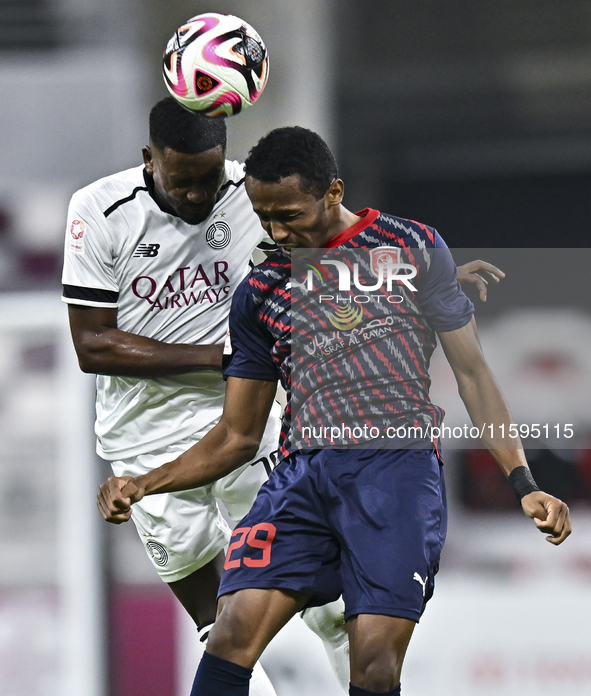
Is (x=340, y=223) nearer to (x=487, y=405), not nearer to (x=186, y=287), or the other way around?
(x=487, y=405)

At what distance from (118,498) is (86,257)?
92 centimetres

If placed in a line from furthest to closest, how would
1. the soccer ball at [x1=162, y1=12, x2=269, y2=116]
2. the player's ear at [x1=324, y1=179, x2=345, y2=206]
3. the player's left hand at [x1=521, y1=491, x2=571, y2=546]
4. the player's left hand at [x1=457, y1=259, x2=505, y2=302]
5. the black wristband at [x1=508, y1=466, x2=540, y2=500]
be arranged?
1. the player's left hand at [x1=457, y1=259, x2=505, y2=302]
2. the soccer ball at [x1=162, y1=12, x2=269, y2=116]
3. the player's ear at [x1=324, y1=179, x2=345, y2=206]
4. the black wristband at [x1=508, y1=466, x2=540, y2=500]
5. the player's left hand at [x1=521, y1=491, x2=571, y2=546]

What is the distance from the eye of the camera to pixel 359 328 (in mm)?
2434

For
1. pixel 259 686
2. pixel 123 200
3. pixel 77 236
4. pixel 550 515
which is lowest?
pixel 259 686

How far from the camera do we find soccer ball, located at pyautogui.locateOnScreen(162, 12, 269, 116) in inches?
105

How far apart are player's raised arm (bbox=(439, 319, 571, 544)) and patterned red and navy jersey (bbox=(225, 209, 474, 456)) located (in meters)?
0.04

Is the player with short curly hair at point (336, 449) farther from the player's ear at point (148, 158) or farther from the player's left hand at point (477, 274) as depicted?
the player's ear at point (148, 158)

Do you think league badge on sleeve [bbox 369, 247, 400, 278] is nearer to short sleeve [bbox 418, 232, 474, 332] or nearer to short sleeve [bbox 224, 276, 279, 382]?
short sleeve [bbox 418, 232, 474, 332]

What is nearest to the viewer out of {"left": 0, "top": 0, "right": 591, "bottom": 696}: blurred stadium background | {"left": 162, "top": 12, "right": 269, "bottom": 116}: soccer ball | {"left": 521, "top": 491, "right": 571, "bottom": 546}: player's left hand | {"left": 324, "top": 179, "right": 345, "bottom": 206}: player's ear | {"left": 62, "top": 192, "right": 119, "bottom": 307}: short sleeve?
{"left": 521, "top": 491, "right": 571, "bottom": 546}: player's left hand

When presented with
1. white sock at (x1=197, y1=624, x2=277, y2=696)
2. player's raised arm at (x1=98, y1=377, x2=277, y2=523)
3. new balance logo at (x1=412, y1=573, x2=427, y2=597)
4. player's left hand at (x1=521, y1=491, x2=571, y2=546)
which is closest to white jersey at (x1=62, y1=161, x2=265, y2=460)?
player's raised arm at (x1=98, y1=377, x2=277, y2=523)

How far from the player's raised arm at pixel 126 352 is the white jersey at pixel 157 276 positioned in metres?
0.06

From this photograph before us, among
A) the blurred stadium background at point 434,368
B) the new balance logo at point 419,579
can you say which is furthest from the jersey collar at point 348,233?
the blurred stadium background at point 434,368

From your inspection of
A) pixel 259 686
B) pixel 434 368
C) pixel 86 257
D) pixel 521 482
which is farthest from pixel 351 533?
pixel 434 368

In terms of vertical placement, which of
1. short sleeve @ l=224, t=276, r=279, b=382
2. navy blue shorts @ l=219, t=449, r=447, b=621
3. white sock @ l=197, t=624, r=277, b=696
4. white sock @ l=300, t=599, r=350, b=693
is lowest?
white sock @ l=197, t=624, r=277, b=696
